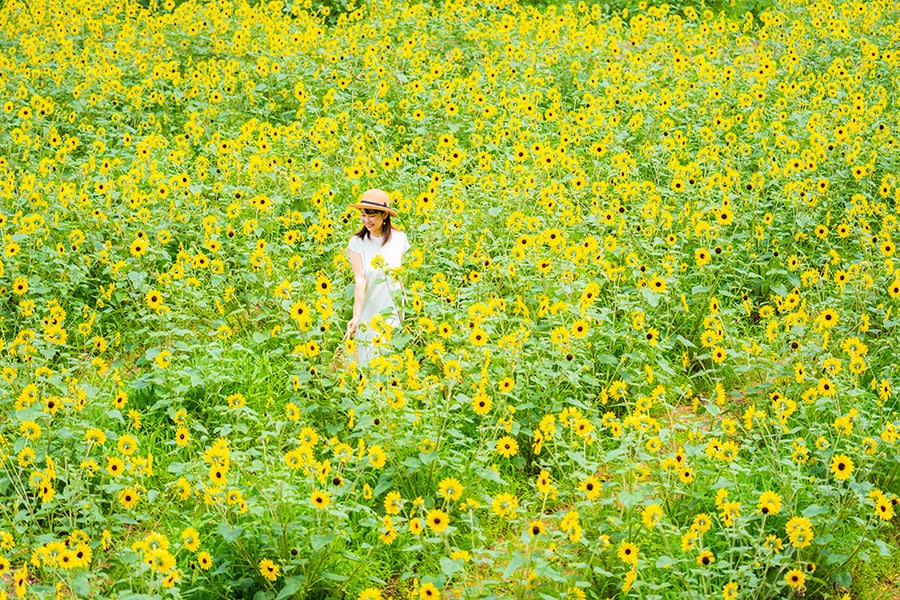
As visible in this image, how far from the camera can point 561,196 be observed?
730 cm

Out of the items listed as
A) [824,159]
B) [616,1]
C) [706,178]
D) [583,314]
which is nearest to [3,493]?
[583,314]

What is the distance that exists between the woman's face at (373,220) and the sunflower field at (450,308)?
33 cm

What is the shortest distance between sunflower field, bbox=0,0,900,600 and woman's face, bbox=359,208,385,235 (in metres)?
0.33

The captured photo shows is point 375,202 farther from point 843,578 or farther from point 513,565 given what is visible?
point 843,578

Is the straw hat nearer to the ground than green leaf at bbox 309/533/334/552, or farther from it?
farther from it

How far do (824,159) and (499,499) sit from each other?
191 inches

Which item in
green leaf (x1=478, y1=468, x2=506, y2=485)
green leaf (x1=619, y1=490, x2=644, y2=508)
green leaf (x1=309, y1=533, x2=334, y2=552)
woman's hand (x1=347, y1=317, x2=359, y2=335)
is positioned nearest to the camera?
green leaf (x1=309, y1=533, x2=334, y2=552)

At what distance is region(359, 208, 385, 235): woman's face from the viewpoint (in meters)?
6.10

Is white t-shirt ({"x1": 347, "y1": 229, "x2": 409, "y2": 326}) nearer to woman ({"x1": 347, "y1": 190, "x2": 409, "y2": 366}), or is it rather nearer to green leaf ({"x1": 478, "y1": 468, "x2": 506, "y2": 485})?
woman ({"x1": 347, "y1": 190, "x2": 409, "y2": 366})

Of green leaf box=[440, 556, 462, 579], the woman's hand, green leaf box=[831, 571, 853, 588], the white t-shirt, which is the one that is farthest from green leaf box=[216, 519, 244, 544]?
green leaf box=[831, 571, 853, 588]

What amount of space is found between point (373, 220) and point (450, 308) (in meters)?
0.72

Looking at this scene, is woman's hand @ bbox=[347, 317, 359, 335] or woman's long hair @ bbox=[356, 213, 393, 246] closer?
woman's hand @ bbox=[347, 317, 359, 335]

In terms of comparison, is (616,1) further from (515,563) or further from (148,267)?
(515,563)

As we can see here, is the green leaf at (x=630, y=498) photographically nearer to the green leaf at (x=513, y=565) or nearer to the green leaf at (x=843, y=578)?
the green leaf at (x=513, y=565)
